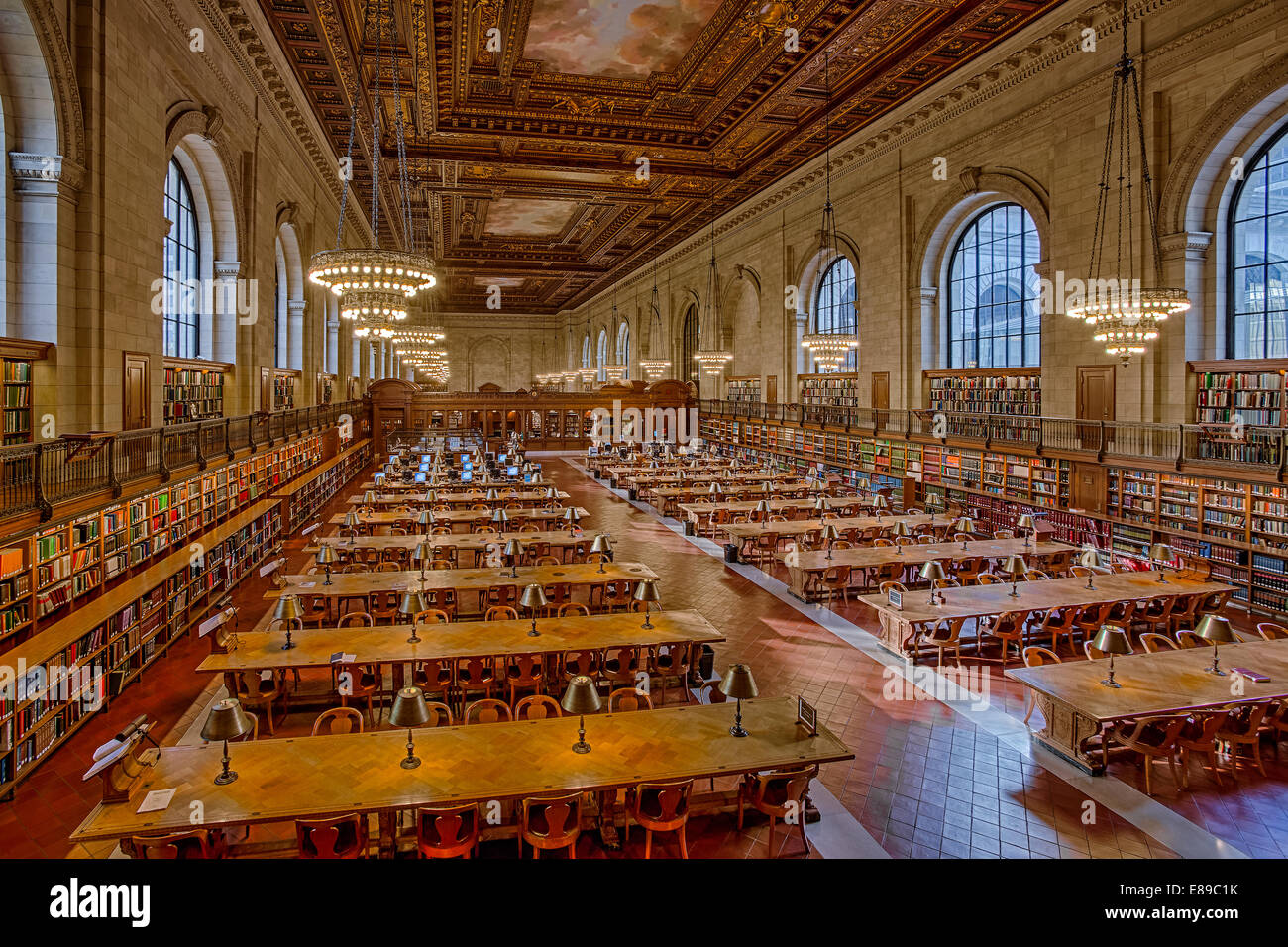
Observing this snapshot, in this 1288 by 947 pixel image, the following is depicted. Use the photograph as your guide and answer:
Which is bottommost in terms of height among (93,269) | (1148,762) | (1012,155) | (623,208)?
(1148,762)

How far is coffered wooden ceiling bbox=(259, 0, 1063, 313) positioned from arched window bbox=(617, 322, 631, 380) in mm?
17696

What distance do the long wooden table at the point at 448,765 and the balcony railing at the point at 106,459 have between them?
9.65 ft

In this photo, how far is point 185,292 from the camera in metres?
13.2

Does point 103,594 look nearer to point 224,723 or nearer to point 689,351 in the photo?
point 224,723

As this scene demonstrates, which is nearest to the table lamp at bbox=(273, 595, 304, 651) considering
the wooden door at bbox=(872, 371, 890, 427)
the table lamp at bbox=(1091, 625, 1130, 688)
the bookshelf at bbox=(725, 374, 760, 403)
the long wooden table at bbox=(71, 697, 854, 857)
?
the long wooden table at bbox=(71, 697, 854, 857)

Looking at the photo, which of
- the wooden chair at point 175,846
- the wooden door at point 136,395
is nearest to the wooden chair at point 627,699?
the wooden chair at point 175,846

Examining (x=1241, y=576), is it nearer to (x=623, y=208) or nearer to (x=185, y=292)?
(x=185, y=292)

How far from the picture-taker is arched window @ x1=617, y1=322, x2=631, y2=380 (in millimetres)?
43469

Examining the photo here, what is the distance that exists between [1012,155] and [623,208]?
13.9 meters

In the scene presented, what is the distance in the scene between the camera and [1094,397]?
13.6 metres

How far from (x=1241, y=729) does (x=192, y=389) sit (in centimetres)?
1429

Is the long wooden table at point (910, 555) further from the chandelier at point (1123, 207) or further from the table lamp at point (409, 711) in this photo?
the table lamp at point (409, 711)

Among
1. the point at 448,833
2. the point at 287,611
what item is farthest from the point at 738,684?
the point at 287,611

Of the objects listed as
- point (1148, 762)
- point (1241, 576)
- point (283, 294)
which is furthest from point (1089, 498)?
point (283, 294)
